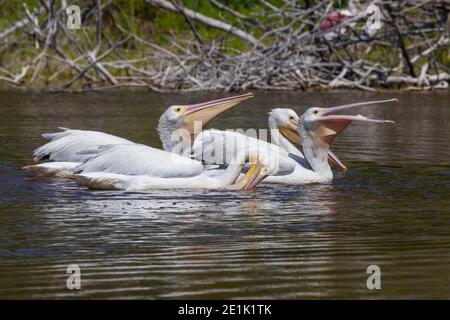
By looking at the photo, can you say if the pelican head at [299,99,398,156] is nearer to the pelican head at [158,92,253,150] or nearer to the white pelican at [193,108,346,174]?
the white pelican at [193,108,346,174]

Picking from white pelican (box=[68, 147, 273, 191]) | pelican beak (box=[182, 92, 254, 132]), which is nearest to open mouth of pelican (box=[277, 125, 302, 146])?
pelican beak (box=[182, 92, 254, 132])

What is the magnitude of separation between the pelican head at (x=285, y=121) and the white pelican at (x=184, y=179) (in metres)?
1.13

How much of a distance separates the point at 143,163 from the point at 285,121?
1.49 meters

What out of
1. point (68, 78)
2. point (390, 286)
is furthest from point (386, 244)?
point (68, 78)

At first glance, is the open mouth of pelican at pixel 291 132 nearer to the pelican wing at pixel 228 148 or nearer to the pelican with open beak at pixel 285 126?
the pelican with open beak at pixel 285 126

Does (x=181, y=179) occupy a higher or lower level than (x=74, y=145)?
lower

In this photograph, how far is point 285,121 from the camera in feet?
24.9

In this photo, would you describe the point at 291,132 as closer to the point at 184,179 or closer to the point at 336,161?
the point at 336,161

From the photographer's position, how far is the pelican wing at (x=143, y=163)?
6.39 meters

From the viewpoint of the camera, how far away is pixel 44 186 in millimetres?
6605

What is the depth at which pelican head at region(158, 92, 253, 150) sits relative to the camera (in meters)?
7.04

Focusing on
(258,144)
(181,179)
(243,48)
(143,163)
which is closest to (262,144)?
(258,144)

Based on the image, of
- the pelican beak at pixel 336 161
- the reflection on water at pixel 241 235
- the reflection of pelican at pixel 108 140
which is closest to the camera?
the reflection on water at pixel 241 235

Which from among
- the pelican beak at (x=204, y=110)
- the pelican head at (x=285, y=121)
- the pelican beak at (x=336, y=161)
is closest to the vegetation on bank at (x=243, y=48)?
the pelican head at (x=285, y=121)
